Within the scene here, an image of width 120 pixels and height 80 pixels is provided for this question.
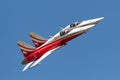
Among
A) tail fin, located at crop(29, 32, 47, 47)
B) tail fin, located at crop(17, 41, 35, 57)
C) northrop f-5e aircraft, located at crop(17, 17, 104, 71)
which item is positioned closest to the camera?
northrop f-5e aircraft, located at crop(17, 17, 104, 71)

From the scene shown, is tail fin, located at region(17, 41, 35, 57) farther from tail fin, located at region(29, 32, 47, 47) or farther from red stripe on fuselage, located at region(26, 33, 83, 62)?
tail fin, located at region(29, 32, 47, 47)

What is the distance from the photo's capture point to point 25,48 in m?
134

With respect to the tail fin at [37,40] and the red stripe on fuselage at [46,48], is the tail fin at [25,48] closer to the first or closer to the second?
the red stripe on fuselage at [46,48]

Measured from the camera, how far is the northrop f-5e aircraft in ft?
421

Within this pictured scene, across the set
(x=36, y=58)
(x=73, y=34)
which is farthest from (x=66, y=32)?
(x=36, y=58)

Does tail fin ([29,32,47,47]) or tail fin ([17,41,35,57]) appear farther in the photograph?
tail fin ([29,32,47,47])

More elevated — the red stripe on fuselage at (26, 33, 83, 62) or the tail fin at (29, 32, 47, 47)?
the tail fin at (29, 32, 47, 47)

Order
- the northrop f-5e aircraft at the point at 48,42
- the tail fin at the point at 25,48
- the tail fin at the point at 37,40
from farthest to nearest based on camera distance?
the tail fin at the point at 37,40
the tail fin at the point at 25,48
the northrop f-5e aircraft at the point at 48,42

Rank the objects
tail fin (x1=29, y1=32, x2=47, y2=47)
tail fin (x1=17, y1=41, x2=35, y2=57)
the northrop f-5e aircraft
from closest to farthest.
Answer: the northrop f-5e aircraft → tail fin (x1=17, y1=41, x2=35, y2=57) → tail fin (x1=29, y1=32, x2=47, y2=47)

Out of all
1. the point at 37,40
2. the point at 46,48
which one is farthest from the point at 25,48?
the point at 46,48

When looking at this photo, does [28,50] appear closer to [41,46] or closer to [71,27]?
[41,46]

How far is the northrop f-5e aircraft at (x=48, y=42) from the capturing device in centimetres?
12825

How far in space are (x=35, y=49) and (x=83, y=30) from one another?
600 inches

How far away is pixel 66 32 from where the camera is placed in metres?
130
